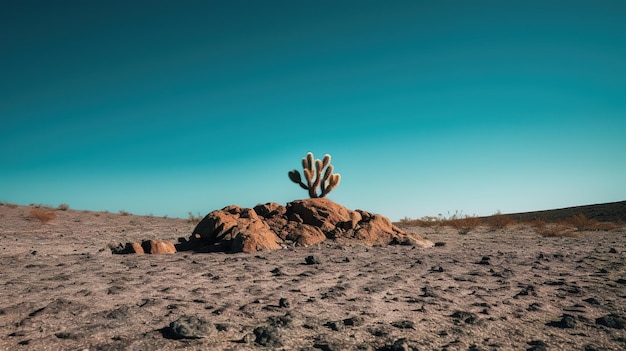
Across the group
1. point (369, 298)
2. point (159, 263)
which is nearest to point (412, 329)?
point (369, 298)

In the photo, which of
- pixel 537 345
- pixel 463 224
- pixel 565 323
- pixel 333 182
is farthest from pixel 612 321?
pixel 463 224

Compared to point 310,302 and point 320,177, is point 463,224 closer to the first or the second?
point 320,177

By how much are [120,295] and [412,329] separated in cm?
369

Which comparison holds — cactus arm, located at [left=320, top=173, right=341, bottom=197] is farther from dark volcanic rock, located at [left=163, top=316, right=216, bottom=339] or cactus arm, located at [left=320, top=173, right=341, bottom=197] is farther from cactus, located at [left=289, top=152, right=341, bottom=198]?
dark volcanic rock, located at [left=163, top=316, right=216, bottom=339]

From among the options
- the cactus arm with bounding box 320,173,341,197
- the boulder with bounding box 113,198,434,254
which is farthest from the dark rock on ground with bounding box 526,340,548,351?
the cactus arm with bounding box 320,173,341,197

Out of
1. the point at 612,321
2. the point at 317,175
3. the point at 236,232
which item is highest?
the point at 317,175

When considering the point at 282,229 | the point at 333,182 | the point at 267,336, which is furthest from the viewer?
the point at 333,182

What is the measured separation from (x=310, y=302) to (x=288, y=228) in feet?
24.9

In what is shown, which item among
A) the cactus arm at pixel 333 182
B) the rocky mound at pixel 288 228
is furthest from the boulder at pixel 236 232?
the cactus arm at pixel 333 182

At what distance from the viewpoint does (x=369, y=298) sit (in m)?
5.60

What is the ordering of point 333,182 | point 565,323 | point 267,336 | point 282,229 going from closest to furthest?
point 267,336
point 565,323
point 282,229
point 333,182

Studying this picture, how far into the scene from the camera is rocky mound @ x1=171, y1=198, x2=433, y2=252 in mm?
11234

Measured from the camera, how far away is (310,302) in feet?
17.4

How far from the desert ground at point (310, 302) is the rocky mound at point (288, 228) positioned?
1.75 metres
